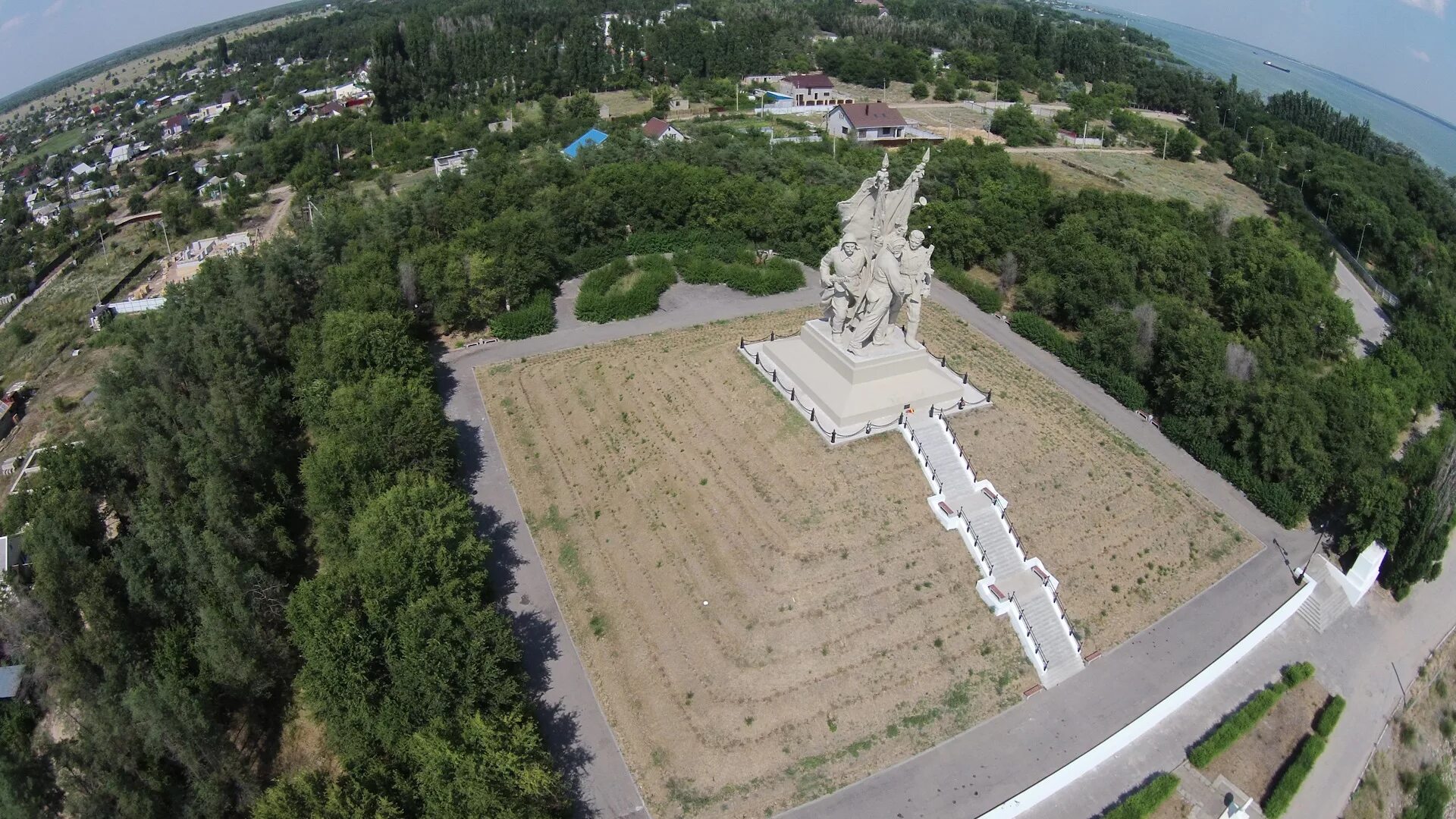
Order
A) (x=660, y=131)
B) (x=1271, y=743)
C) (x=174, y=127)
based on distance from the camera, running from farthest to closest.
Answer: (x=174, y=127) → (x=660, y=131) → (x=1271, y=743)

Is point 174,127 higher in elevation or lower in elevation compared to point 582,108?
lower

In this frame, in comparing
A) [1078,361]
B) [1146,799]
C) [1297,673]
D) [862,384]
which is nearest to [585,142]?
[1078,361]

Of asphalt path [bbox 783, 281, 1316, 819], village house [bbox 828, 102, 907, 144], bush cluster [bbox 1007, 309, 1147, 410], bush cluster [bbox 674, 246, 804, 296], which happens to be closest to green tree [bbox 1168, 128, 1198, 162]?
village house [bbox 828, 102, 907, 144]

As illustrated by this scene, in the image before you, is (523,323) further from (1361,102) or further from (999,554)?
(1361,102)

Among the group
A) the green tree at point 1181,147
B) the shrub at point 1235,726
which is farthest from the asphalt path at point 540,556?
the green tree at point 1181,147

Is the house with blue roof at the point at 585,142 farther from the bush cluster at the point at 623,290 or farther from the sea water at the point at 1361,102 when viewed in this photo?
the sea water at the point at 1361,102

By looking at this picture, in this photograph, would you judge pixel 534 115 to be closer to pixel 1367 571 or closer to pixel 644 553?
pixel 644 553
